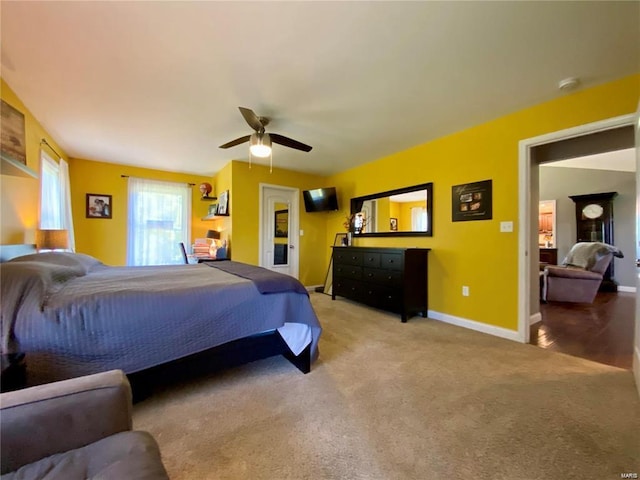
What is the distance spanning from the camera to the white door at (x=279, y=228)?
4840 mm

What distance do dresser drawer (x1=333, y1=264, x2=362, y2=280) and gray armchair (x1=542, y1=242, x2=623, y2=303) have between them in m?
3.29

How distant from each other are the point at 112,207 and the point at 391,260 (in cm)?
466

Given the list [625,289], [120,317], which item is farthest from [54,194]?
[625,289]

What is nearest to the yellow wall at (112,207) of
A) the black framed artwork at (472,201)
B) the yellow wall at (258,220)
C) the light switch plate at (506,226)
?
the yellow wall at (258,220)

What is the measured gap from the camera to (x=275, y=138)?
2793mm

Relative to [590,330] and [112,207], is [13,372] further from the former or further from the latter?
[590,330]

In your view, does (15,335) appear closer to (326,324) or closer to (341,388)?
(341,388)

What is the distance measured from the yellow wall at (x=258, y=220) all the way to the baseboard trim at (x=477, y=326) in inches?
95.7

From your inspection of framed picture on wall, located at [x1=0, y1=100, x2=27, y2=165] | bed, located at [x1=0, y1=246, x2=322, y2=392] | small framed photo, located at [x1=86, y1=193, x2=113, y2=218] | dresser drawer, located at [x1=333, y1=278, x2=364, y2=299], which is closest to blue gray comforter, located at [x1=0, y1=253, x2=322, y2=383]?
bed, located at [x1=0, y1=246, x2=322, y2=392]

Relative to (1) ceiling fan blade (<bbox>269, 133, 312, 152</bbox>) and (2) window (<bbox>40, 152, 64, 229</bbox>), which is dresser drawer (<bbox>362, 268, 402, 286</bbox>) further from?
(2) window (<bbox>40, 152, 64, 229</bbox>)

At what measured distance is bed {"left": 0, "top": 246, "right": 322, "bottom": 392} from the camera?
129cm

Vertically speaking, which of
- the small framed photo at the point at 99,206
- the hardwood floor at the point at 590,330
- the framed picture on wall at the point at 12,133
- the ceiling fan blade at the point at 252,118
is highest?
the ceiling fan blade at the point at 252,118

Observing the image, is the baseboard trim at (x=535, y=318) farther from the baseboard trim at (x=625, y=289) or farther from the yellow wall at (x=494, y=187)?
the baseboard trim at (x=625, y=289)

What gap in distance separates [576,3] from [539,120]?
134 cm
